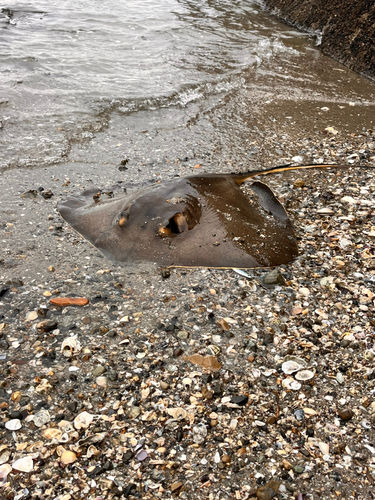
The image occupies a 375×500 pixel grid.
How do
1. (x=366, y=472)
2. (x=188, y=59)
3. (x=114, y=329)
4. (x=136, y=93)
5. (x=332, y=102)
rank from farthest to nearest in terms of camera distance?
(x=188, y=59), (x=136, y=93), (x=332, y=102), (x=114, y=329), (x=366, y=472)

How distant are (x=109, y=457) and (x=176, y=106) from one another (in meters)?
6.77

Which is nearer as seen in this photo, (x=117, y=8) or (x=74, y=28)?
(x=74, y=28)

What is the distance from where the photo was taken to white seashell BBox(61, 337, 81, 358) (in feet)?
10.0

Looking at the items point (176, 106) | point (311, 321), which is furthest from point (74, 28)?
point (311, 321)

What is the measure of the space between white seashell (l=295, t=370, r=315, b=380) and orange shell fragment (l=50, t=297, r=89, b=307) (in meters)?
1.79

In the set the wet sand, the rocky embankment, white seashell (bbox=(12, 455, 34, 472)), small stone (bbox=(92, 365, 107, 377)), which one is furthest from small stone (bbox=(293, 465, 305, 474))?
the rocky embankment

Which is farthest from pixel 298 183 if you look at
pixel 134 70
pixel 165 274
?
pixel 134 70

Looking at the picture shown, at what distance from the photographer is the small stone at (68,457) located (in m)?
2.39

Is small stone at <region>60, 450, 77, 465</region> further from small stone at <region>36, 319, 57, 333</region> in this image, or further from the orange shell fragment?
the orange shell fragment

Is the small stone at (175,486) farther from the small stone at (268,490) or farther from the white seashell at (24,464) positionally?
the white seashell at (24,464)

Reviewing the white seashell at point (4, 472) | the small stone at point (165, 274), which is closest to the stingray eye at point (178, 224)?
the small stone at point (165, 274)

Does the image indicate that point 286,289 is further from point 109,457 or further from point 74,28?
point 74,28

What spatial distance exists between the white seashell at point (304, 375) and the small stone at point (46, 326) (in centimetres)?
187

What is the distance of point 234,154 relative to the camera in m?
6.22
